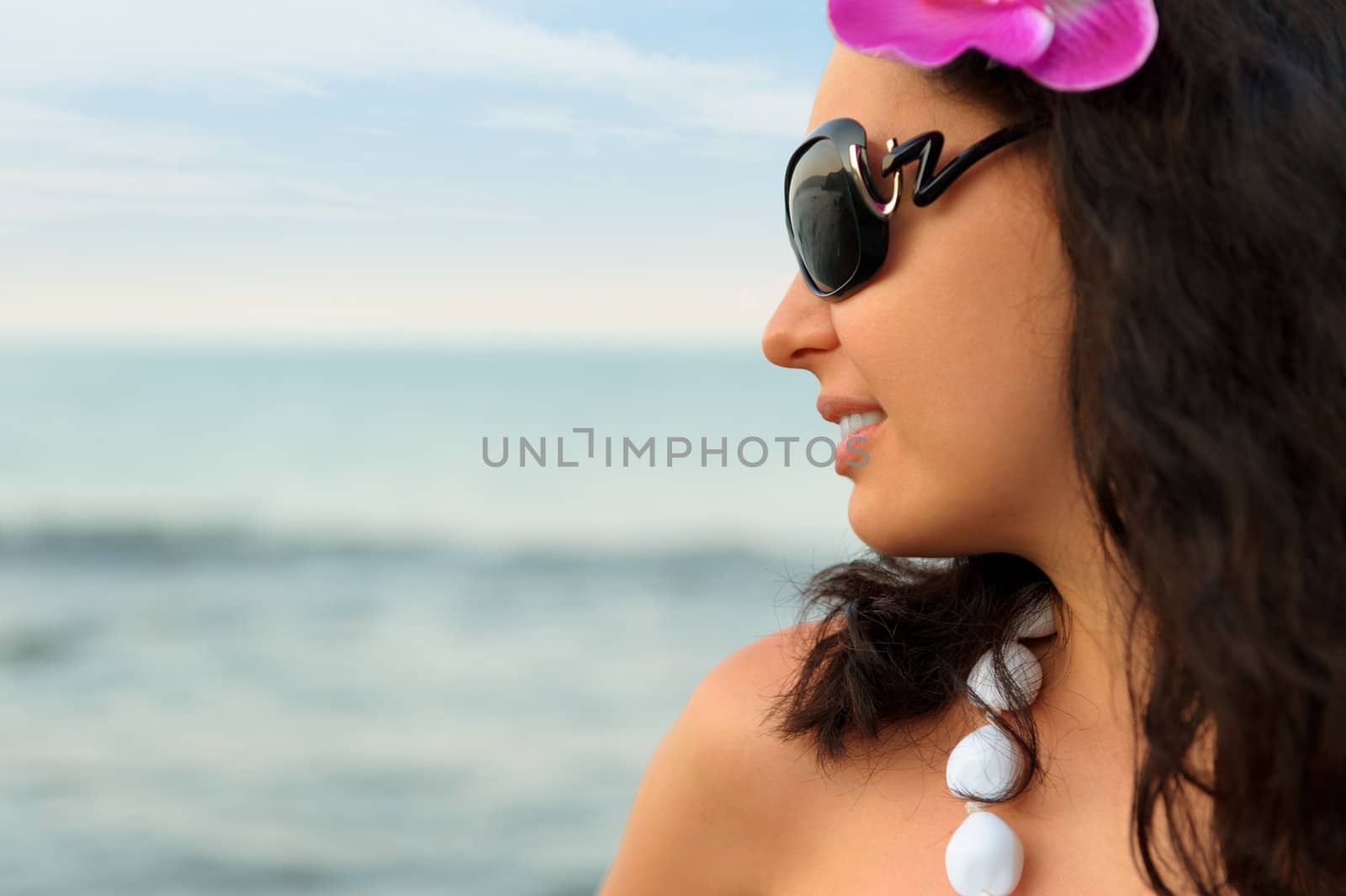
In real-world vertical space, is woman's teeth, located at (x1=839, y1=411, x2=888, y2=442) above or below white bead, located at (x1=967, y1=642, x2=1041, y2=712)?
above

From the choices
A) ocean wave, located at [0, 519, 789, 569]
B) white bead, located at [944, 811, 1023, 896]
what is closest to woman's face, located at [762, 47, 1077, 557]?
white bead, located at [944, 811, 1023, 896]

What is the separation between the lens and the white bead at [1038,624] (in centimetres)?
159

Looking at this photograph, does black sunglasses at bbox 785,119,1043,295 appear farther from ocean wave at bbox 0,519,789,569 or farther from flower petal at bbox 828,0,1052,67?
ocean wave at bbox 0,519,789,569

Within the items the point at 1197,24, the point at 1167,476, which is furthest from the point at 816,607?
the point at 1197,24

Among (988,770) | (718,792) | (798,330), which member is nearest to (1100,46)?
(798,330)

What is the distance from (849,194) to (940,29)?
0.67ft

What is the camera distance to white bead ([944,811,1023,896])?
1.42 meters

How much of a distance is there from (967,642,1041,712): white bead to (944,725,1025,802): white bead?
0.20 ft

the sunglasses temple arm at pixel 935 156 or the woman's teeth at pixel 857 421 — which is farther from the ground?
the sunglasses temple arm at pixel 935 156

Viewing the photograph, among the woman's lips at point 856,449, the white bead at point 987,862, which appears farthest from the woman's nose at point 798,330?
the white bead at point 987,862

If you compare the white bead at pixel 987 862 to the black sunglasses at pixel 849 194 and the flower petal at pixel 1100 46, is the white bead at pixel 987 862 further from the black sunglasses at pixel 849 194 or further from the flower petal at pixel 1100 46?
the flower petal at pixel 1100 46

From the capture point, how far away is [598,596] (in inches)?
406

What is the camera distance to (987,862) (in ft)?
4.65

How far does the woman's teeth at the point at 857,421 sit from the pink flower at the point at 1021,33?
1.34 feet
